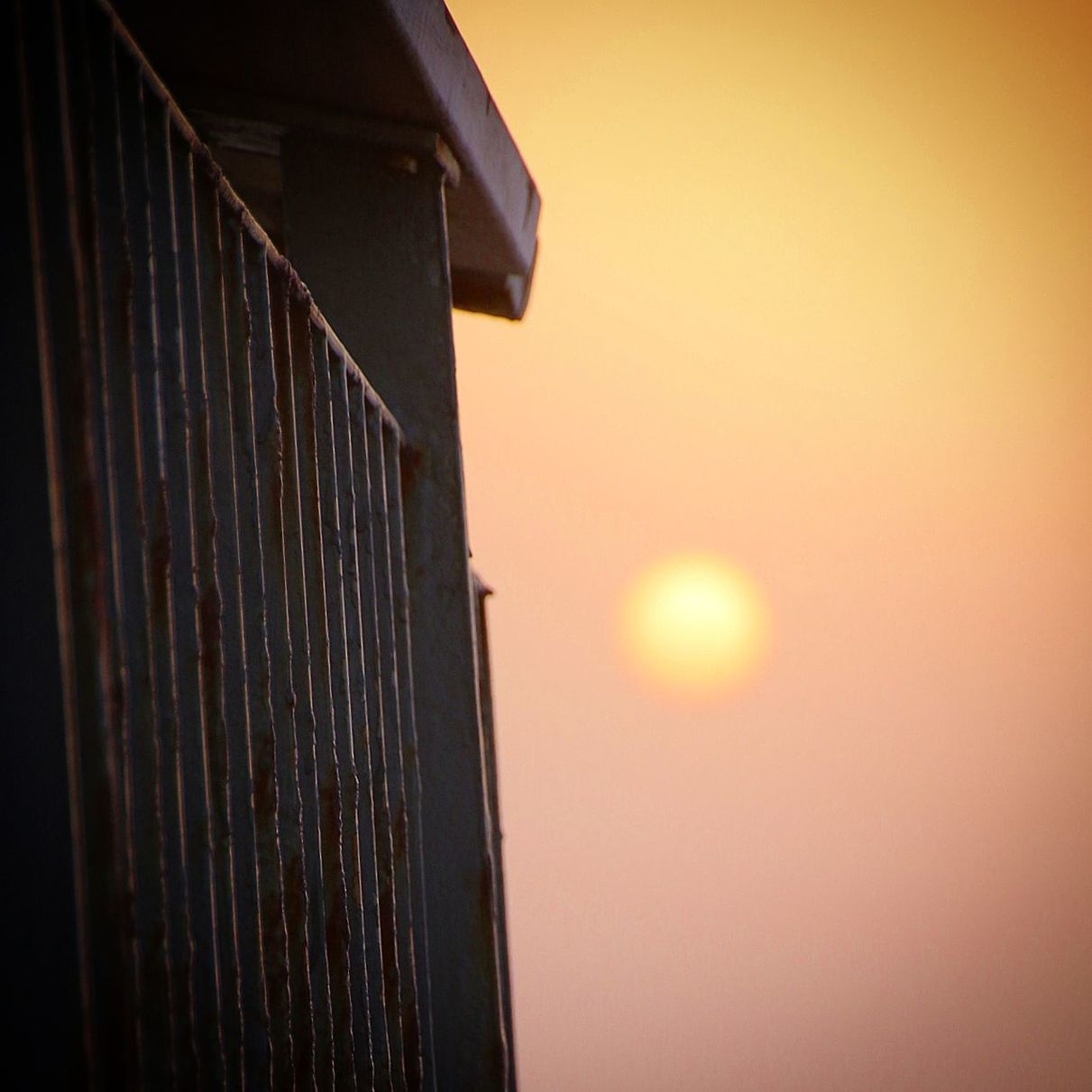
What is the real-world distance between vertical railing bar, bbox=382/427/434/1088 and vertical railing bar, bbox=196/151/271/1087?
0.96 metres

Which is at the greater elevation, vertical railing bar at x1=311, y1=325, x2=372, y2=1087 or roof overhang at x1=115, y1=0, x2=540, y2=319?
roof overhang at x1=115, y1=0, x2=540, y2=319

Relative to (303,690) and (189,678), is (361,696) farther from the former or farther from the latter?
(189,678)

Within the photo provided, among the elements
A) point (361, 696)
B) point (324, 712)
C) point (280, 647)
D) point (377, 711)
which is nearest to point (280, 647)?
point (280, 647)

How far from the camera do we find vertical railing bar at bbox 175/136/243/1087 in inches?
60.6

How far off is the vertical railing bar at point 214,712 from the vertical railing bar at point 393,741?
34.4 inches

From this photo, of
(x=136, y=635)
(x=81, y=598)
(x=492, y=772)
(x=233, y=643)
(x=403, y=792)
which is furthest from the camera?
(x=492, y=772)

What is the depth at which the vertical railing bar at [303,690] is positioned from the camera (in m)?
1.89

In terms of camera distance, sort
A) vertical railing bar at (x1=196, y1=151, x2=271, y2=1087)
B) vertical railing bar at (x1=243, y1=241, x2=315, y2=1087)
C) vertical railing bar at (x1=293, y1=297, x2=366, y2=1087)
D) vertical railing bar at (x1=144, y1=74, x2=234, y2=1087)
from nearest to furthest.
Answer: vertical railing bar at (x1=144, y1=74, x2=234, y2=1087) → vertical railing bar at (x1=196, y1=151, x2=271, y2=1087) → vertical railing bar at (x1=243, y1=241, x2=315, y2=1087) → vertical railing bar at (x1=293, y1=297, x2=366, y2=1087)

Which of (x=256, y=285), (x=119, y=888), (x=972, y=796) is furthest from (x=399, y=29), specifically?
(x=972, y=796)

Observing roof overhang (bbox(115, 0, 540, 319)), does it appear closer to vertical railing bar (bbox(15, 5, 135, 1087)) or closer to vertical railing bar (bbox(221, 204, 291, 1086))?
vertical railing bar (bbox(221, 204, 291, 1086))

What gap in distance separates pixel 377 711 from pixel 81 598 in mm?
1342

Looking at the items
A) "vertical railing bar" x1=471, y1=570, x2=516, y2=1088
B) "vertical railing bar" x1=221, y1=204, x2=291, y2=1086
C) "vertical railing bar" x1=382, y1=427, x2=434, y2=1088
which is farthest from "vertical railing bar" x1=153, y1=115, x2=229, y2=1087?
"vertical railing bar" x1=471, y1=570, x2=516, y2=1088

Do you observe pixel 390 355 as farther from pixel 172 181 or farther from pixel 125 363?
pixel 125 363

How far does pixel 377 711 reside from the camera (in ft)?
8.07
